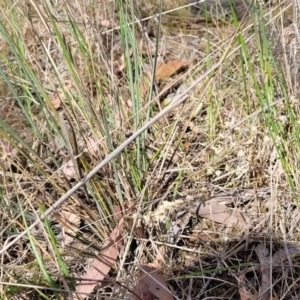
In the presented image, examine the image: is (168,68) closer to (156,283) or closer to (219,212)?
(219,212)

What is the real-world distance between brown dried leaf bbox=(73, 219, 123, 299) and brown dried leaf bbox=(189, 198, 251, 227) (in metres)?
0.22

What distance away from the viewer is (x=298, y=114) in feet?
4.58

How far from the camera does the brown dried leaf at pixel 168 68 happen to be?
185 centimetres

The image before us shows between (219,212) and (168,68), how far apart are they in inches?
27.7

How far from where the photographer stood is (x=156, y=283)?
1203 mm

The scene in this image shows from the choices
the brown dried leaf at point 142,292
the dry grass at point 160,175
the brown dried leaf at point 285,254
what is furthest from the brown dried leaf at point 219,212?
the brown dried leaf at point 142,292

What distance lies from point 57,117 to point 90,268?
39 cm

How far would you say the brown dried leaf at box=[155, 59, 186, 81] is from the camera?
6.07ft

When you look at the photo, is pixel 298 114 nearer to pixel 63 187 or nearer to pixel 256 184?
pixel 256 184

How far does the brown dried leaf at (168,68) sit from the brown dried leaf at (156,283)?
0.84 metres

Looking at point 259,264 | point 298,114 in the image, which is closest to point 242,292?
point 259,264

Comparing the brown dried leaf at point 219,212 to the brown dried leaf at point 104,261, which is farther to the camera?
the brown dried leaf at point 219,212

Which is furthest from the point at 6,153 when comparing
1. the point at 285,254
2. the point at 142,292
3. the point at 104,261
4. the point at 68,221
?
the point at 285,254

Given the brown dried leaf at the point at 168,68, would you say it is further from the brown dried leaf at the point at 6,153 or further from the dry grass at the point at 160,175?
the brown dried leaf at the point at 6,153
